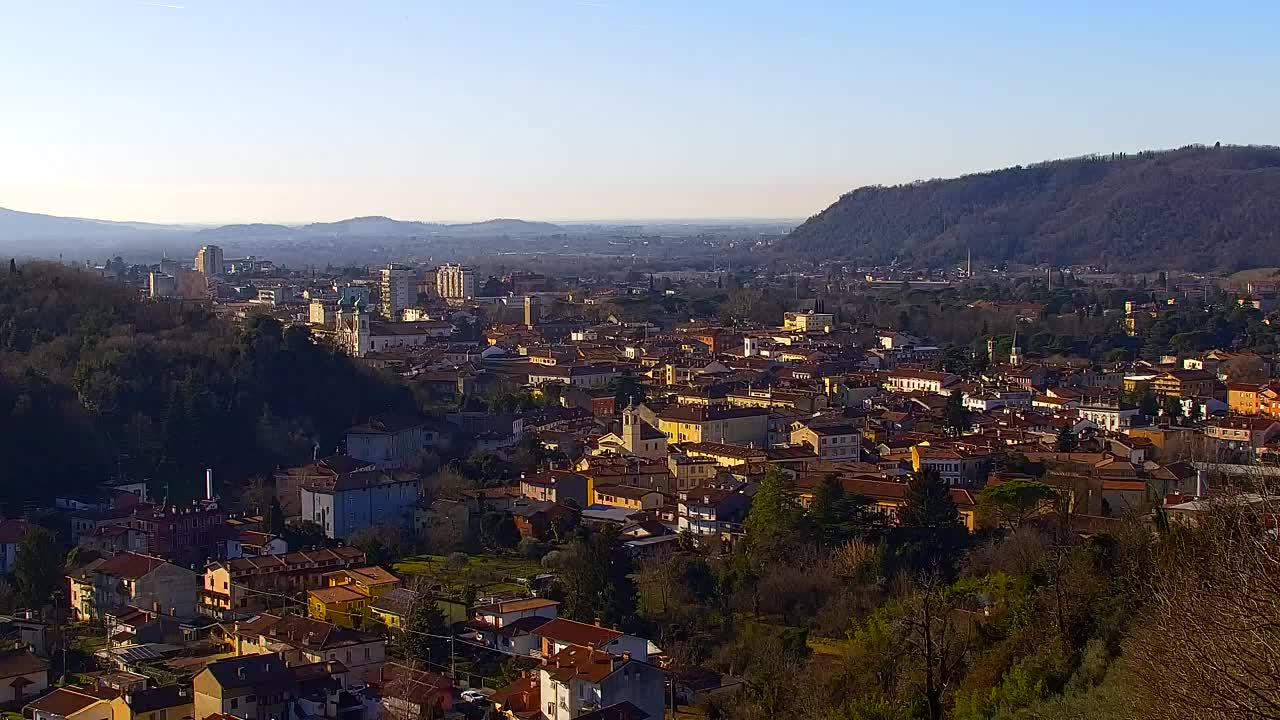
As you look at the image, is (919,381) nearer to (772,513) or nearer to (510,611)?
(772,513)

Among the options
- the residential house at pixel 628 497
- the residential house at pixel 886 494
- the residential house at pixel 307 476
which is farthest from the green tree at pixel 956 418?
the residential house at pixel 307 476

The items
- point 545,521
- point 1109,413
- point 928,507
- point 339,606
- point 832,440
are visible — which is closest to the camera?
point 339,606

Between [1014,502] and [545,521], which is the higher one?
[1014,502]

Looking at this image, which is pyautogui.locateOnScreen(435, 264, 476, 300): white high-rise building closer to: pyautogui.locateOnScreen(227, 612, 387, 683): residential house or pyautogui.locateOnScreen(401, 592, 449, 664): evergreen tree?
pyautogui.locateOnScreen(227, 612, 387, 683): residential house

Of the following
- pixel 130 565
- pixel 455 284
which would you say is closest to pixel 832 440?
pixel 130 565

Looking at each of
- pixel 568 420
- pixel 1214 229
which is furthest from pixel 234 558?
pixel 1214 229

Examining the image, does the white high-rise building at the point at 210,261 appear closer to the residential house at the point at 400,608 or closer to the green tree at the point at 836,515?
the green tree at the point at 836,515

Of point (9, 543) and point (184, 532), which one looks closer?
point (9, 543)

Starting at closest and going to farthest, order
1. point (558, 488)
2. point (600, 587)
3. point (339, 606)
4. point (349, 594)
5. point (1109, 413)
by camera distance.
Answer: point (600, 587)
point (339, 606)
point (349, 594)
point (558, 488)
point (1109, 413)
